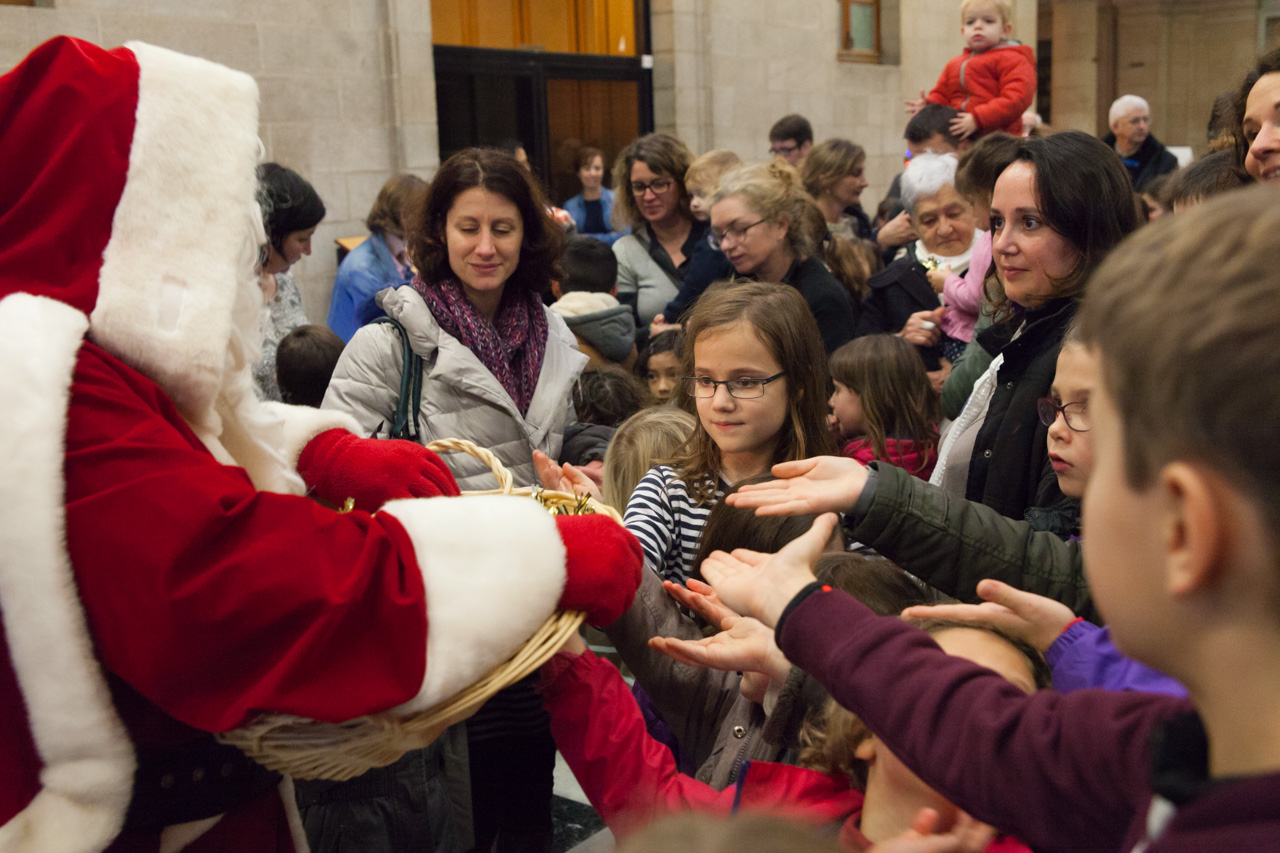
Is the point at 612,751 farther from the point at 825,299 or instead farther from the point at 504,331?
the point at 825,299

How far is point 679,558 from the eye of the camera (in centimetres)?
242

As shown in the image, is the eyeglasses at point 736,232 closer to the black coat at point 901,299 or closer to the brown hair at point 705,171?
the black coat at point 901,299

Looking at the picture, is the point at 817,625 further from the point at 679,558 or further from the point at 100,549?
the point at 679,558

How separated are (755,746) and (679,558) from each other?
0.73 m

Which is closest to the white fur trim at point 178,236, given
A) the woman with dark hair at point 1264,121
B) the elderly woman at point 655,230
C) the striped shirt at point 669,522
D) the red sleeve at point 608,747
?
the red sleeve at point 608,747

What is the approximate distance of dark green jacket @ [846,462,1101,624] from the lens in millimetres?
1778

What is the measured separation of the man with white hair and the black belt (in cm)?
776

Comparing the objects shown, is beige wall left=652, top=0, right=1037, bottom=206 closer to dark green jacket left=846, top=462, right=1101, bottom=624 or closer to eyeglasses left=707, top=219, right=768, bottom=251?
eyeglasses left=707, top=219, right=768, bottom=251

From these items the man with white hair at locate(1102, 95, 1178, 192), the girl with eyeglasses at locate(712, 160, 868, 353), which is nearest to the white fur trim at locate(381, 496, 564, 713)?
the girl with eyeglasses at locate(712, 160, 868, 353)

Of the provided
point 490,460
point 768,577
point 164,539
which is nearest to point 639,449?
point 490,460

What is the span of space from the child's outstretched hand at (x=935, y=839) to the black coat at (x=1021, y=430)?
114 centimetres

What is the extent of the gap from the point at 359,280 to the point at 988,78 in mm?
4325

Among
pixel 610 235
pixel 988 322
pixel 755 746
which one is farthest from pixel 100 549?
pixel 610 235

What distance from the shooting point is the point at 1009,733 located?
108cm
